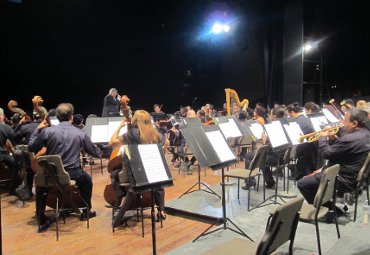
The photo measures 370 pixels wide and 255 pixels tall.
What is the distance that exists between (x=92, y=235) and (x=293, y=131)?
3.41 meters

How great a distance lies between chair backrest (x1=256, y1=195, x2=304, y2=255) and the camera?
2.31 meters

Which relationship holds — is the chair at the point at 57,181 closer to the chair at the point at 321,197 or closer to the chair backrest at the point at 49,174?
the chair backrest at the point at 49,174

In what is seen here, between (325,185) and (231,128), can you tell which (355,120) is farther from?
(231,128)

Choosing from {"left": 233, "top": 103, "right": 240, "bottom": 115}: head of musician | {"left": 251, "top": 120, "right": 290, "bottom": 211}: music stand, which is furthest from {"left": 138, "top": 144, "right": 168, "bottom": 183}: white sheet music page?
{"left": 233, "top": 103, "right": 240, "bottom": 115}: head of musician

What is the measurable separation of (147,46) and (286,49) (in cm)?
545

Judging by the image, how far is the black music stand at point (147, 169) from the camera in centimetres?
305

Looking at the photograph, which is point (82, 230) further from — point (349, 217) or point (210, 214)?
point (349, 217)

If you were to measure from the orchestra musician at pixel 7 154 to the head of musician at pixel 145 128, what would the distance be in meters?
2.49

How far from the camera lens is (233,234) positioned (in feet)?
14.0

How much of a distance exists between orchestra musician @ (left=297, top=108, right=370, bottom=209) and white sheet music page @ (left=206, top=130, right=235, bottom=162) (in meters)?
1.10

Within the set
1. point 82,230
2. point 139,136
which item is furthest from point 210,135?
point 82,230

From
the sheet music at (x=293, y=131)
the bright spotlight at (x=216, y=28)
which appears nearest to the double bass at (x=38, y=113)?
the sheet music at (x=293, y=131)

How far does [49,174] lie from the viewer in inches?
169

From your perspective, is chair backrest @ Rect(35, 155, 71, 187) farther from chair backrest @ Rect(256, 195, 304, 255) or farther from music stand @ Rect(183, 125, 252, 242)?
chair backrest @ Rect(256, 195, 304, 255)
